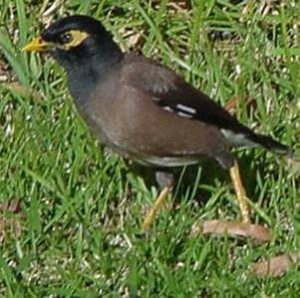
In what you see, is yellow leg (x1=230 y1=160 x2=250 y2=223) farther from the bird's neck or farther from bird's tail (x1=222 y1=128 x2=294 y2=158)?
the bird's neck

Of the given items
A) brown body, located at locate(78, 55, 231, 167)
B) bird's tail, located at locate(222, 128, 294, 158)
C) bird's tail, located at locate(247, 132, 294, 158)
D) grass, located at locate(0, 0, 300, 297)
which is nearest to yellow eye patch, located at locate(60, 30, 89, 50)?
brown body, located at locate(78, 55, 231, 167)

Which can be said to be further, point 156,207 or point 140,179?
point 140,179

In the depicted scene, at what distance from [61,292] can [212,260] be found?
2.32ft

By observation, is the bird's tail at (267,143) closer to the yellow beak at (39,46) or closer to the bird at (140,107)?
the bird at (140,107)

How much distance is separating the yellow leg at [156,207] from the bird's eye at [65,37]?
0.85 meters

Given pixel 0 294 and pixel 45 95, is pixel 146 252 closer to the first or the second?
pixel 0 294

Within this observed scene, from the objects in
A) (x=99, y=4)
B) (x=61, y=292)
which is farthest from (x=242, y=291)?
(x=99, y=4)

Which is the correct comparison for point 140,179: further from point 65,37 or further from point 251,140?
point 65,37

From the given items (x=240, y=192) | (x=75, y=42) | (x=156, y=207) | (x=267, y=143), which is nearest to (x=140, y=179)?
(x=156, y=207)

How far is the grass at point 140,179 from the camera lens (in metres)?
7.32

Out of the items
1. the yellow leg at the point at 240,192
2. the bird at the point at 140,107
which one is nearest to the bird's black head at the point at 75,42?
the bird at the point at 140,107

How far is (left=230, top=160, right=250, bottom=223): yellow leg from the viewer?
305 inches

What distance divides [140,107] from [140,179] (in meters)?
0.54

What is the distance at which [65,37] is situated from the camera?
756 centimetres
